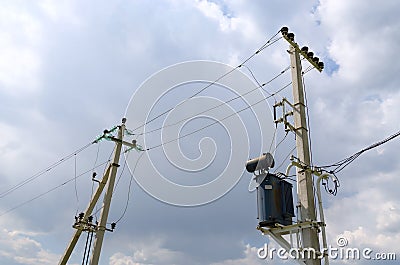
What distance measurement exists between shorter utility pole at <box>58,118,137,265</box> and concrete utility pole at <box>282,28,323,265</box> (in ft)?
38.6

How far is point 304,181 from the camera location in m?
9.54

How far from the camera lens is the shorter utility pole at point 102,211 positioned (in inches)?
707

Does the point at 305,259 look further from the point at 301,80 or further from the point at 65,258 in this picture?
the point at 65,258

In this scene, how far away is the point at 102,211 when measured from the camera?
731 inches

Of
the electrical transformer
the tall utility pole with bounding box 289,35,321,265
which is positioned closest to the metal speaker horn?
the electrical transformer

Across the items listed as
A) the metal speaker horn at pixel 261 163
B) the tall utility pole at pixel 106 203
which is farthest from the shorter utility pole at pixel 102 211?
the metal speaker horn at pixel 261 163

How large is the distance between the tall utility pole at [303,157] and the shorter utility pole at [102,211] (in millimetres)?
11752

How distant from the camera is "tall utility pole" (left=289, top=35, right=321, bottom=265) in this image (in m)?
8.91

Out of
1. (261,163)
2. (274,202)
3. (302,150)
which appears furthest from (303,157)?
(274,202)

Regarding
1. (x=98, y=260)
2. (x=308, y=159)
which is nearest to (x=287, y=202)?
(x=308, y=159)

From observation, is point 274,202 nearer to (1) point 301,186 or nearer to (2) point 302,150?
(1) point 301,186

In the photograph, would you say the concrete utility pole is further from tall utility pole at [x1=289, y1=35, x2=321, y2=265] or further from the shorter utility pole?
the shorter utility pole

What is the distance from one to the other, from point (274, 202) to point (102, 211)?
1157 centimetres

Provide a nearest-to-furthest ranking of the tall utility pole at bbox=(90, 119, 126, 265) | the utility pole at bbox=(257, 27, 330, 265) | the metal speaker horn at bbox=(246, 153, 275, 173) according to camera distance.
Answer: the utility pole at bbox=(257, 27, 330, 265), the metal speaker horn at bbox=(246, 153, 275, 173), the tall utility pole at bbox=(90, 119, 126, 265)
